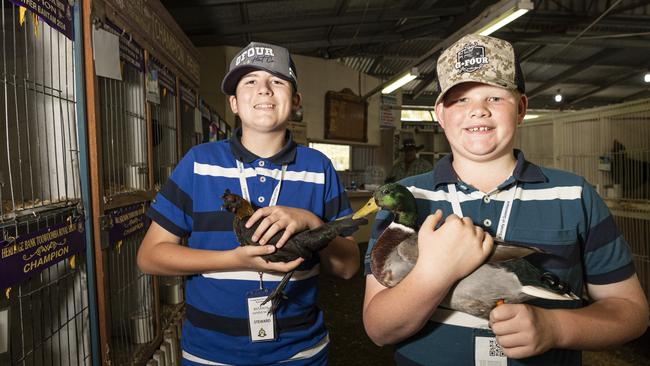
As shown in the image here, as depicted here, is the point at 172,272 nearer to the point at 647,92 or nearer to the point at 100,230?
the point at 100,230

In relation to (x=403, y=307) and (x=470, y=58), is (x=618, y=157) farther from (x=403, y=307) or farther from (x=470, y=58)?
(x=403, y=307)

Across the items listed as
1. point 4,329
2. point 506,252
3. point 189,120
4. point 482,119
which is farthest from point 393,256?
point 189,120

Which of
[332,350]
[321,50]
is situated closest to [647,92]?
[321,50]

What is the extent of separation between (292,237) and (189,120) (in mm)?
3064

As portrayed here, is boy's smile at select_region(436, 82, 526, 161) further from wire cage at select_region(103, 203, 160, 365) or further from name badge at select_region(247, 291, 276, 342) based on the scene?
wire cage at select_region(103, 203, 160, 365)

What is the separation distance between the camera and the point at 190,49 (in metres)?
3.65

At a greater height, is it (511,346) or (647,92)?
(647,92)

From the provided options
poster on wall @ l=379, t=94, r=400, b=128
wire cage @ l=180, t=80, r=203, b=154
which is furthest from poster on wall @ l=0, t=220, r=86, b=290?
poster on wall @ l=379, t=94, r=400, b=128

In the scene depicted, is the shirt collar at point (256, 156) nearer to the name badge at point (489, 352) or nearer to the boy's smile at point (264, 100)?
the boy's smile at point (264, 100)

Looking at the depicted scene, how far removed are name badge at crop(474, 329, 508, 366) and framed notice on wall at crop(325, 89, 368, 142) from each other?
22.5ft

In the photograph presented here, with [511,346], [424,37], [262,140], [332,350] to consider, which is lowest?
[332,350]

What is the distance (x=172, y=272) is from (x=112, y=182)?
45.1 inches

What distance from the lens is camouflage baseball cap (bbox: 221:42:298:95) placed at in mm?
1245

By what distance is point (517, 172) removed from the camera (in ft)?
3.24
